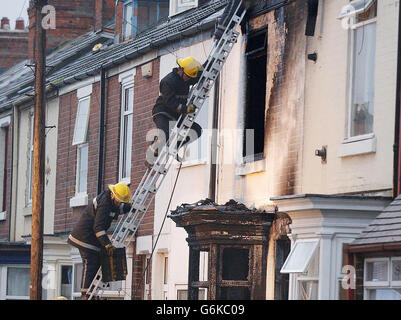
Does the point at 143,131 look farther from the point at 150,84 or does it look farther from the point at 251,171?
the point at 251,171

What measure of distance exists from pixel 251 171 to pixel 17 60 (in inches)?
770

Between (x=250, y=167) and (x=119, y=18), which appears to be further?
(x=119, y=18)

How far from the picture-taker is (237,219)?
18.8 m

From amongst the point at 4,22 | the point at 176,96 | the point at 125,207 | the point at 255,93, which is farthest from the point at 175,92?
the point at 4,22

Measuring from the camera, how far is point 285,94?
18859mm

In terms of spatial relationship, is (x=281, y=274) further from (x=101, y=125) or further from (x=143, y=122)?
(x=101, y=125)

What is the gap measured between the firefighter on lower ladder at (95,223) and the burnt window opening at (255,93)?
2.00 meters

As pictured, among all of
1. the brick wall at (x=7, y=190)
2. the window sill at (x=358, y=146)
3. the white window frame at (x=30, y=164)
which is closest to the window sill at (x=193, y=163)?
the window sill at (x=358, y=146)

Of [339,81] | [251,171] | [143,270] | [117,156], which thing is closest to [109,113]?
[117,156]

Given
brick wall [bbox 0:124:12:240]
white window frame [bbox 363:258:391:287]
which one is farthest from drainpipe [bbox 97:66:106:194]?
white window frame [bbox 363:258:391:287]

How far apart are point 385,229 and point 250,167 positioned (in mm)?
5094

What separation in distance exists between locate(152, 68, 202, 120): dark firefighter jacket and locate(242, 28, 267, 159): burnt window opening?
2.83 ft

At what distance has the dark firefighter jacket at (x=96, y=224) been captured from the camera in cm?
1959

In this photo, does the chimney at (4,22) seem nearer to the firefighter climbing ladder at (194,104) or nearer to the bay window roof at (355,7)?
the firefighter climbing ladder at (194,104)
